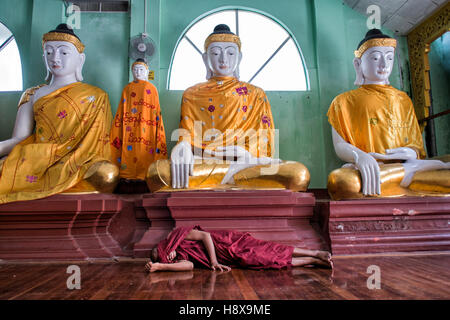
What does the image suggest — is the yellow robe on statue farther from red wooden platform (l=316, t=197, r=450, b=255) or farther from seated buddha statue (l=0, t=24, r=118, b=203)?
seated buddha statue (l=0, t=24, r=118, b=203)

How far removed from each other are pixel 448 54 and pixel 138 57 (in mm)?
3346

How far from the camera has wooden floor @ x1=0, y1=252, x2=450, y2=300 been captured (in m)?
1.34

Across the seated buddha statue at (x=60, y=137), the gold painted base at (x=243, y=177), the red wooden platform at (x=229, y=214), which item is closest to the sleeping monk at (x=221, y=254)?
the red wooden platform at (x=229, y=214)

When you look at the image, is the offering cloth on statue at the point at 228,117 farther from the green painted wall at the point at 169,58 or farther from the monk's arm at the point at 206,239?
the monk's arm at the point at 206,239

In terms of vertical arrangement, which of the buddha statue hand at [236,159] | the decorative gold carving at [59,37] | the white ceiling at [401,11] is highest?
the white ceiling at [401,11]

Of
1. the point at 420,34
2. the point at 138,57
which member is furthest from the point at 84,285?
the point at 420,34

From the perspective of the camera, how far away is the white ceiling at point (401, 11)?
349 cm

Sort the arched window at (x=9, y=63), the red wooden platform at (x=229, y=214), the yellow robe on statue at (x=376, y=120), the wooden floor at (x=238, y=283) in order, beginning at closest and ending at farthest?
1. the wooden floor at (x=238, y=283)
2. the red wooden platform at (x=229, y=214)
3. the yellow robe on statue at (x=376, y=120)
4. the arched window at (x=9, y=63)

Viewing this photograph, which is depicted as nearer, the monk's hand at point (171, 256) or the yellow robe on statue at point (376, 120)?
the monk's hand at point (171, 256)

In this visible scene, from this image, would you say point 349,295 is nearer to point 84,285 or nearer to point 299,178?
point 84,285

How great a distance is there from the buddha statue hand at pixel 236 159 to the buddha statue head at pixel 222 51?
857 millimetres

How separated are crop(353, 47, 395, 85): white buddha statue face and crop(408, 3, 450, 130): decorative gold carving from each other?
621 millimetres

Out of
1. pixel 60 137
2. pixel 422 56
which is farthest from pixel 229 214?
pixel 422 56

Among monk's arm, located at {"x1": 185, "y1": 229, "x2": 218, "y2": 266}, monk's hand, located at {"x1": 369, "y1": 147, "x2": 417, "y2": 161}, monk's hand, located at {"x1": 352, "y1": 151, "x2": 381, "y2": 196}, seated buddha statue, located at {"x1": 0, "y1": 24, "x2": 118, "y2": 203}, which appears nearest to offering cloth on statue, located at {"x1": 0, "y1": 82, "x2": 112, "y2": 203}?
seated buddha statue, located at {"x1": 0, "y1": 24, "x2": 118, "y2": 203}
